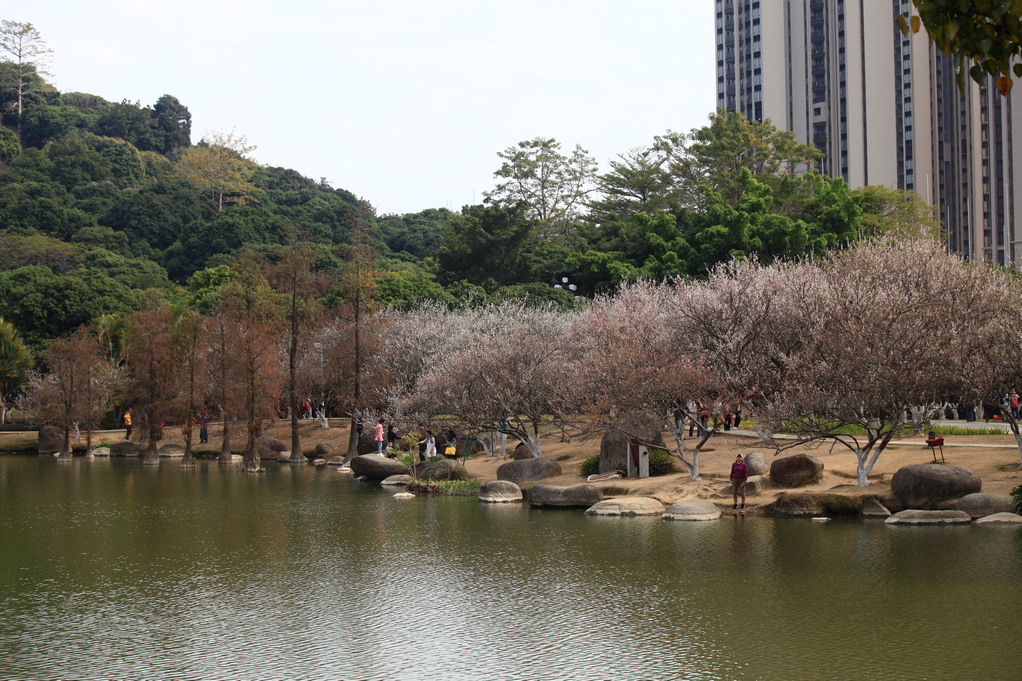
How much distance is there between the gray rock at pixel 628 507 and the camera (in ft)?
100

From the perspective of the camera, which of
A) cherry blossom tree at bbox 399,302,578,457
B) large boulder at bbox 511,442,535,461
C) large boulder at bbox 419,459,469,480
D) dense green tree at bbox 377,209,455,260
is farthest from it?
dense green tree at bbox 377,209,455,260

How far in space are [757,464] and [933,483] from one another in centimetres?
638

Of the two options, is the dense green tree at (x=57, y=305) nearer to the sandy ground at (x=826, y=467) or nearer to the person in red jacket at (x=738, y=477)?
the sandy ground at (x=826, y=467)

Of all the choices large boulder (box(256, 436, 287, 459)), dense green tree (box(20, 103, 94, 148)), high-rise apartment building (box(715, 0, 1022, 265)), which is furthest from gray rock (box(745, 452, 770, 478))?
dense green tree (box(20, 103, 94, 148))

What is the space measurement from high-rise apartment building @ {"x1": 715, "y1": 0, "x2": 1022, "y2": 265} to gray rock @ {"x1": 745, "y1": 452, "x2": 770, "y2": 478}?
90558 millimetres

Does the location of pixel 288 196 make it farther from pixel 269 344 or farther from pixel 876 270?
pixel 876 270

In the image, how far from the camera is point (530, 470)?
37781mm

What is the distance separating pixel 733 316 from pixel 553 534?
1554 cm

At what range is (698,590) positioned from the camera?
19.1 meters

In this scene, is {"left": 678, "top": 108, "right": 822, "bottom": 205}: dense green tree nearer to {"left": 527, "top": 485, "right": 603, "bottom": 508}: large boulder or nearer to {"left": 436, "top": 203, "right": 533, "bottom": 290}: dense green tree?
{"left": 436, "top": 203, "right": 533, "bottom": 290}: dense green tree

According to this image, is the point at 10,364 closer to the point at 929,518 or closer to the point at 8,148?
the point at 929,518

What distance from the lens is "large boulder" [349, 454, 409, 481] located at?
1742 inches

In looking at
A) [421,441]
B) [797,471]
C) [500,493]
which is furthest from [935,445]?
[421,441]

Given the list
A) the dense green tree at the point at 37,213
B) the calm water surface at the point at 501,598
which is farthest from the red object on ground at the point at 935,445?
the dense green tree at the point at 37,213
